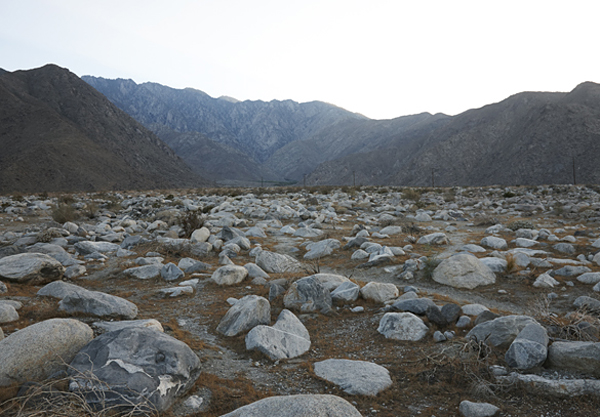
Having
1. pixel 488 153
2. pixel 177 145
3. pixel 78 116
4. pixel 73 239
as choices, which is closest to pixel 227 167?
pixel 177 145

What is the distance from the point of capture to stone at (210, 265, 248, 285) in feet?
19.7

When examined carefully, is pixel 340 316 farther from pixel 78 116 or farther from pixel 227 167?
pixel 227 167

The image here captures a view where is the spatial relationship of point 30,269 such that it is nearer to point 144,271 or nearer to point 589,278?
point 144,271

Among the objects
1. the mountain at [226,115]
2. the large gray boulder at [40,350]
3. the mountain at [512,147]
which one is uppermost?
the mountain at [226,115]

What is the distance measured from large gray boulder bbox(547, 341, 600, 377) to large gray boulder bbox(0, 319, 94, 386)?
13.6ft

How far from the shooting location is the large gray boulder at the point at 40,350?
2.83 meters

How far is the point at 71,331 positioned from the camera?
3.22m

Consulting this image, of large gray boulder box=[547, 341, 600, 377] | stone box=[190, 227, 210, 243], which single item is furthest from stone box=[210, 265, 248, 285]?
large gray boulder box=[547, 341, 600, 377]

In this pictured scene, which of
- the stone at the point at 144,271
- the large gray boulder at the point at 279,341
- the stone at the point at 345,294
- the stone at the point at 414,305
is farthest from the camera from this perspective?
the stone at the point at 144,271

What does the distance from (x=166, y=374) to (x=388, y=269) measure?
5034mm

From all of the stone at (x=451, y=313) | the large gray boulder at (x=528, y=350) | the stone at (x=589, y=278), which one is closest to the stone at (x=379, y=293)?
the stone at (x=451, y=313)

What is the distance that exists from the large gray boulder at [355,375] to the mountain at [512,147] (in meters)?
57.0

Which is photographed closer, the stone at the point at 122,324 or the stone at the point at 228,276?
the stone at the point at 122,324

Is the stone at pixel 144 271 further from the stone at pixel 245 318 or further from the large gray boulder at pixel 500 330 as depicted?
the large gray boulder at pixel 500 330
